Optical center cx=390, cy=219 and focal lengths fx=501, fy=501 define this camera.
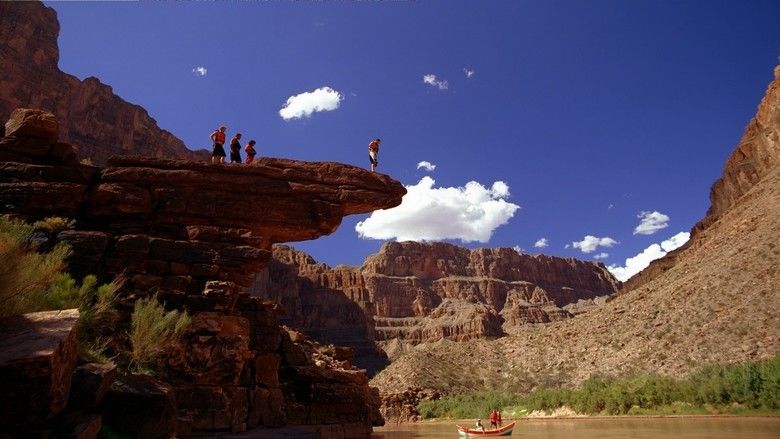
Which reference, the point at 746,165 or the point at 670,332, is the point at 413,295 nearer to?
the point at 746,165

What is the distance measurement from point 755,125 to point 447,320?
86035 mm

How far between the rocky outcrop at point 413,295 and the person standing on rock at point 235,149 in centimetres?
9568

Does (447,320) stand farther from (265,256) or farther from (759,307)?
(265,256)

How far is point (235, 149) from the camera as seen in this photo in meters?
20.1

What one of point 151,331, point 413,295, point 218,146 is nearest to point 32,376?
point 151,331

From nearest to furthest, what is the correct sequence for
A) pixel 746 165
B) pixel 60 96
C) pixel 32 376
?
pixel 32 376, pixel 60 96, pixel 746 165

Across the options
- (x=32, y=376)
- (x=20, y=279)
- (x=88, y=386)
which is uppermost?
(x=20, y=279)

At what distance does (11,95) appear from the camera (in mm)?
72188

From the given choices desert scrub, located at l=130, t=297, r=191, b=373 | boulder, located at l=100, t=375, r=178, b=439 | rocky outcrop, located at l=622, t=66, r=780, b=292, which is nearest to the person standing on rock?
desert scrub, located at l=130, t=297, r=191, b=373

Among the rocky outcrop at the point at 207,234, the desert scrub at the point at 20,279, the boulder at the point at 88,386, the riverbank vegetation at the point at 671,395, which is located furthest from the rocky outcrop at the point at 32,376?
the riverbank vegetation at the point at 671,395

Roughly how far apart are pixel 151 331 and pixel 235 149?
9053mm

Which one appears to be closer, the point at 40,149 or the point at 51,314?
the point at 51,314

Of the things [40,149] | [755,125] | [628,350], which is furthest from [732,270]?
[755,125]

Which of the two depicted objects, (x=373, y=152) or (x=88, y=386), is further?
(x=373, y=152)
